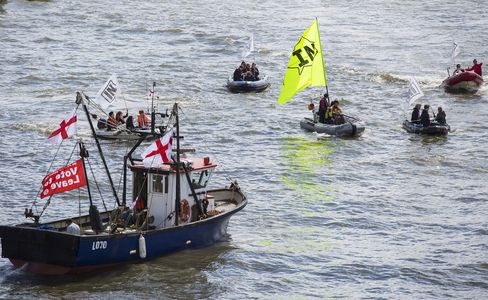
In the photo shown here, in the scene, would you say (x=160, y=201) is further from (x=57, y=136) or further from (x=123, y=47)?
(x=123, y=47)

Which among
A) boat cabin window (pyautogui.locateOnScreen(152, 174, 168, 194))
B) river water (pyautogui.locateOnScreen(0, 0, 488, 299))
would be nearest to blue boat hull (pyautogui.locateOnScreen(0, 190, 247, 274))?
river water (pyautogui.locateOnScreen(0, 0, 488, 299))

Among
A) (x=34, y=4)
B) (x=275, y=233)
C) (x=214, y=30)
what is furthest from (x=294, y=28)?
(x=275, y=233)

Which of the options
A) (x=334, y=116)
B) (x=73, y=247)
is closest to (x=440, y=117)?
(x=334, y=116)

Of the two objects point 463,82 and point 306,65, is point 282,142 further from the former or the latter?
point 463,82

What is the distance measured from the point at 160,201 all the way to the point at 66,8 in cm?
6591

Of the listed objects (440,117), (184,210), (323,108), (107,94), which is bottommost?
(184,210)

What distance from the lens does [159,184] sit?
36.6 metres

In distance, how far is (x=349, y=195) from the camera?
46.4 metres

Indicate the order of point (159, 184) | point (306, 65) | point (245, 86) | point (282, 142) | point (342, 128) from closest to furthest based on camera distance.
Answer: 1. point (159, 184)
2. point (282, 142)
3. point (342, 128)
4. point (306, 65)
5. point (245, 86)

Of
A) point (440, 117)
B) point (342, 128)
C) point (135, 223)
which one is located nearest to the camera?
point (135, 223)

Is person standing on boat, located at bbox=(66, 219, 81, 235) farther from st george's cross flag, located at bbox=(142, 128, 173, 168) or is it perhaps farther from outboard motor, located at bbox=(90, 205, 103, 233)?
st george's cross flag, located at bbox=(142, 128, 173, 168)

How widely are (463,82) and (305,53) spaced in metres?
14.3

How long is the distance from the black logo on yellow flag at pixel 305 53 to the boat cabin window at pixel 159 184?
2200cm

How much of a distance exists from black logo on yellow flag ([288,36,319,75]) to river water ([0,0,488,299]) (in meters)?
3.89
